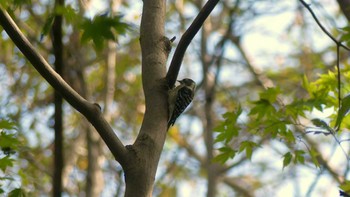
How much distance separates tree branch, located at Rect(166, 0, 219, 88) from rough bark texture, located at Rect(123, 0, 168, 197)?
90mm

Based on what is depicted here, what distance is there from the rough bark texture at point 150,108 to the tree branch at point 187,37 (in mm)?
90

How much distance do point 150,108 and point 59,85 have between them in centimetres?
59

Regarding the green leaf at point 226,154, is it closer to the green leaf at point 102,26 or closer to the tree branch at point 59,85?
the tree branch at point 59,85

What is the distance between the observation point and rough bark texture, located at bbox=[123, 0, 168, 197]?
2.93 m

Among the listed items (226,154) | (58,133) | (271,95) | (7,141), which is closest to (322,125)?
(271,95)

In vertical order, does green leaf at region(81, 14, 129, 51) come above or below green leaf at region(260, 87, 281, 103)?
below

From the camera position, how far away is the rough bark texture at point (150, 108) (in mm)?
2930

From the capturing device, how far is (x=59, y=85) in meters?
2.87

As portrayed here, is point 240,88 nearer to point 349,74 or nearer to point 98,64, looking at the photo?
point 98,64

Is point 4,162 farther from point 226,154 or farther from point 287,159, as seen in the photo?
point 287,159

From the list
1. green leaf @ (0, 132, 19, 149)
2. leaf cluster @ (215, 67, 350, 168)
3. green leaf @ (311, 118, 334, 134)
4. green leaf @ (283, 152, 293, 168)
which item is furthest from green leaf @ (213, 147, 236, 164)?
green leaf @ (0, 132, 19, 149)

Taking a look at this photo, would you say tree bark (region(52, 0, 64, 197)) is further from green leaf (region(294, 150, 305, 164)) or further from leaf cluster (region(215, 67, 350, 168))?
green leaf (region(294, 150, 305, 164))

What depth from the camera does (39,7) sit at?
915 centimetres

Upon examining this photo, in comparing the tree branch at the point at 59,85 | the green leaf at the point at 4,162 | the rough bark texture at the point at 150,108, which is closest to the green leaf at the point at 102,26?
the tree branch at the point at 59,85
